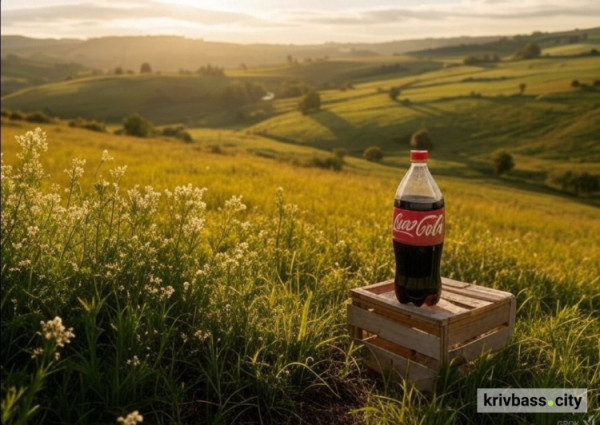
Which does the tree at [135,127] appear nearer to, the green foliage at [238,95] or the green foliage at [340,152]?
the green foliage at [340,152]

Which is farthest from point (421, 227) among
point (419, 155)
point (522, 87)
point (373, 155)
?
point (522, 87)

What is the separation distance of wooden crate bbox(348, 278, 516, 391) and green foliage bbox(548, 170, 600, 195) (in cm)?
4169

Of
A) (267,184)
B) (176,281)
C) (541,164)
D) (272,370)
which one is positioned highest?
(176,281)

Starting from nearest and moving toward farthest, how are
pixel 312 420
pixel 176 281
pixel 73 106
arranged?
pixel 312 420, pixel 176 281, pixel 73 106

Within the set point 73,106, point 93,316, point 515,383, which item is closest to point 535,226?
point 515,383

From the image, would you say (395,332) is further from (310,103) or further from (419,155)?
(310,103)

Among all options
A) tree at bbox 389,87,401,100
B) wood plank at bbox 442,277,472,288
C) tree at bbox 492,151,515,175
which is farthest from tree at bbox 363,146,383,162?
wood plank at bbox 442,277,472,288

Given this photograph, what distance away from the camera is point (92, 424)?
3100mm

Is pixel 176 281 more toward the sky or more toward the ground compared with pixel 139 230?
more toward the ground

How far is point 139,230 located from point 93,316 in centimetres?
148

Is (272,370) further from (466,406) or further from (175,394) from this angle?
(466,406)

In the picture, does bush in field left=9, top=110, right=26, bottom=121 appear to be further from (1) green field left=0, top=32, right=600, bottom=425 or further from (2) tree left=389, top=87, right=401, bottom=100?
(2) tree left=389, top=87, right=401, bottom=100

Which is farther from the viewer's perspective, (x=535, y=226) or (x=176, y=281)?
(x=535, y=226)

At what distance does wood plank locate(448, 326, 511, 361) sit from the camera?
4.44 metres
